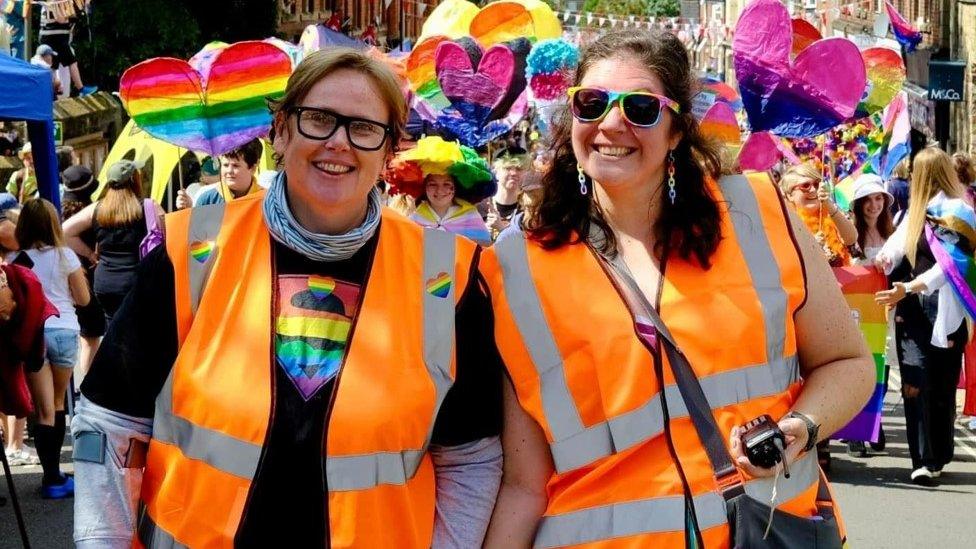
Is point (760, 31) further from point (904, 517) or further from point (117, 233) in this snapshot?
point (117, 233)

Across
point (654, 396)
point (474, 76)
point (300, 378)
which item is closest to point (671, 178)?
point (654, 396)

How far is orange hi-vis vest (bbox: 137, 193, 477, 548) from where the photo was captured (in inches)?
120

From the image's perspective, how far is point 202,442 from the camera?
10.1ft

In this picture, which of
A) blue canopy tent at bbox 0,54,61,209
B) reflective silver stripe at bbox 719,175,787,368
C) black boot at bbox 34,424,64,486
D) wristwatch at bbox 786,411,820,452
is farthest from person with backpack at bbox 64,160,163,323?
wristwatch at bbox 786,411,820,452

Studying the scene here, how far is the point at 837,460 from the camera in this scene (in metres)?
9.65

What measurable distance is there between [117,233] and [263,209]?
23.4 ft

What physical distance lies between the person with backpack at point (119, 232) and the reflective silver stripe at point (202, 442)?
6.94 m

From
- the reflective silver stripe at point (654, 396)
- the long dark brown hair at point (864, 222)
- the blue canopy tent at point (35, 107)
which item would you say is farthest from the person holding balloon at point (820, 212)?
the reflective silver stripe at point (654, 396)

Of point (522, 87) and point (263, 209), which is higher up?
point (263, 209)

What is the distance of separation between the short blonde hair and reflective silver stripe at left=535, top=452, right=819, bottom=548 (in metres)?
0.87

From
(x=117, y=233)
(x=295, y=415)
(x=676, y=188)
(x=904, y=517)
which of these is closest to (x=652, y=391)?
(x=676, y=188)

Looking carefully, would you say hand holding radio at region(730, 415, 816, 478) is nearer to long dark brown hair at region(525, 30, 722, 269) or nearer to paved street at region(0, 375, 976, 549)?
long dark brown hair at region(525, 30, 722, 269)

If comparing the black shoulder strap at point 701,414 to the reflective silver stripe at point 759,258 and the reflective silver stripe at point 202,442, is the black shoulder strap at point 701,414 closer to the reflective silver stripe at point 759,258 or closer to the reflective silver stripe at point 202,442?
the reflective silver stripe at point 759,258

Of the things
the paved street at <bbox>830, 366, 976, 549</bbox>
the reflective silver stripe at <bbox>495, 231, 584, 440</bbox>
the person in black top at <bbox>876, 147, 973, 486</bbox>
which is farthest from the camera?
the person in black top at <bbox>876, 147, 973, 486</bbox>
